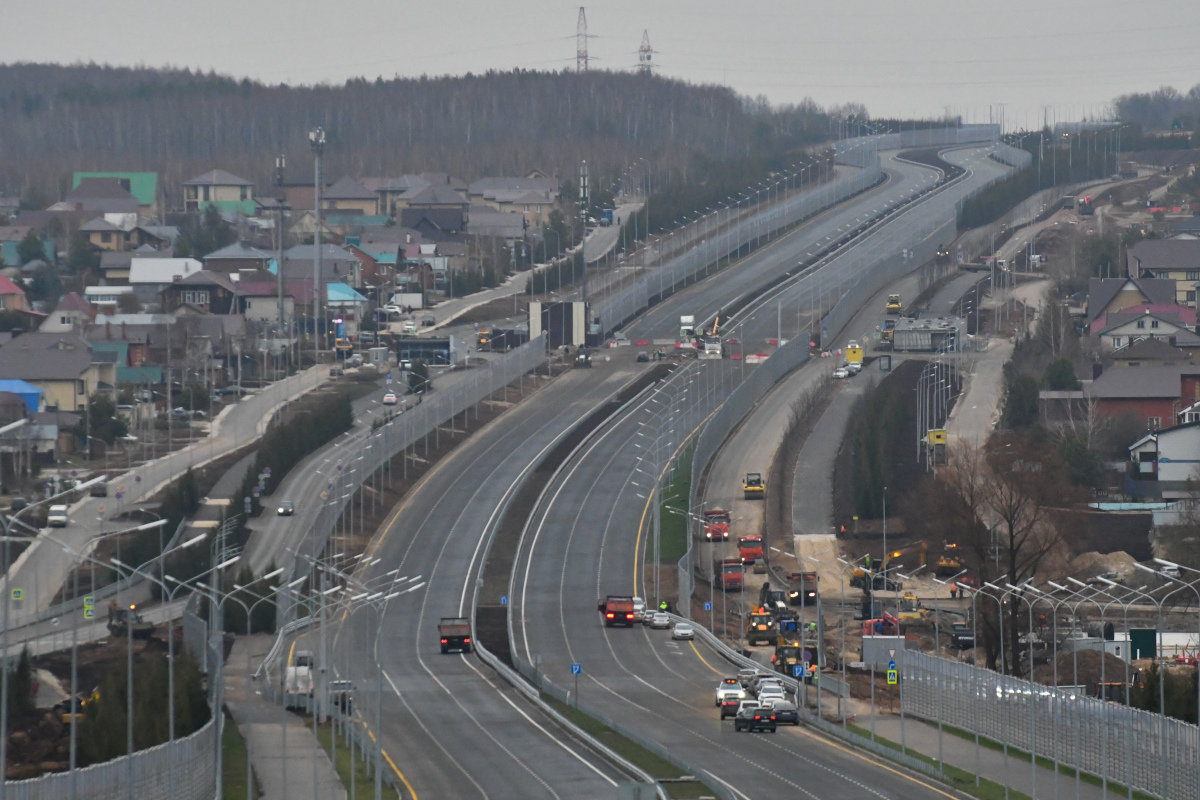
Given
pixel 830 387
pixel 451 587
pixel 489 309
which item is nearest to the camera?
pixel 451 587

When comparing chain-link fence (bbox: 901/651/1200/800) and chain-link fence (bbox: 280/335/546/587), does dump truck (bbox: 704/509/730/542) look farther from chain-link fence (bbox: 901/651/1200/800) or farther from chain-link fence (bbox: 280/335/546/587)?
chain-link fence (bbox: 901/651/1200/800)

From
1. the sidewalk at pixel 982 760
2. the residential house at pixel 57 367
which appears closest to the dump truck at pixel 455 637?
the sidewalk at pixel 982 760

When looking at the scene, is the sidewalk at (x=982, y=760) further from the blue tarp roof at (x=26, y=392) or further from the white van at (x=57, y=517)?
the blue tarp roof at (x=26, y=392)

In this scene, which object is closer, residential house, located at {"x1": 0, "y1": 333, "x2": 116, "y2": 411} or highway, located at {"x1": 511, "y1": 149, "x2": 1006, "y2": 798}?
highway, located at {"x1": 511, "y1": 149, "x2": 1006, "y2": 798}

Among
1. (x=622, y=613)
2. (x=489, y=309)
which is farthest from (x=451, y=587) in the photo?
(x=489, y=309)

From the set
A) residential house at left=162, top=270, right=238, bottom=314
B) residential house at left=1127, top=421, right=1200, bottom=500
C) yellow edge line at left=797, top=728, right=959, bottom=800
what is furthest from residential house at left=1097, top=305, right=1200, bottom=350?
yellow edge line at left=797, top=728, right=959, bottom=800

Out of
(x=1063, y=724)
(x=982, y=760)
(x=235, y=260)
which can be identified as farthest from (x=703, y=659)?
(x=235, y=260)

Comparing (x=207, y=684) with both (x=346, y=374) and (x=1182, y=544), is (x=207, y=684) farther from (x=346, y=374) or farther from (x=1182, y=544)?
(x=346, y=374)
